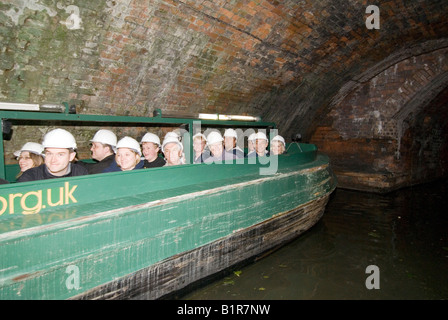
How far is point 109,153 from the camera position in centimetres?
414

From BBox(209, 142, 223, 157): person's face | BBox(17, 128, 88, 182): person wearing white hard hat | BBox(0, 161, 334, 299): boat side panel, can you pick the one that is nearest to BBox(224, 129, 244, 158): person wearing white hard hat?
BBox(209, 142, 223, 157): person's face

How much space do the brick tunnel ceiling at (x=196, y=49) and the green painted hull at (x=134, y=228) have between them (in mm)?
2247

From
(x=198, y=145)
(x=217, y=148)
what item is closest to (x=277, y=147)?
(x=217, y=148)

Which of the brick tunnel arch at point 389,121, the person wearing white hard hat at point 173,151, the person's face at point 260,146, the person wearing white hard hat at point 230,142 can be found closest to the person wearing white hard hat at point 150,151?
the person wearing white hard hat at point 173,151

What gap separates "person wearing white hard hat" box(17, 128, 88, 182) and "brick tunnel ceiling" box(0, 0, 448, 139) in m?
1.45

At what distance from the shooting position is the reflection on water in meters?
3.29

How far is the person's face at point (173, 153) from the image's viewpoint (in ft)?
12.9

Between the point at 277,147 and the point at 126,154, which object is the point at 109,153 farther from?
the point at 277,147

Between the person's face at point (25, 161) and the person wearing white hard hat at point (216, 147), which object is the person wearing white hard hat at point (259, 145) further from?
the person's face at point (25, 161)

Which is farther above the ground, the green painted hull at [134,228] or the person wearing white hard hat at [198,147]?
the person wearing white hard hat at [198,147]

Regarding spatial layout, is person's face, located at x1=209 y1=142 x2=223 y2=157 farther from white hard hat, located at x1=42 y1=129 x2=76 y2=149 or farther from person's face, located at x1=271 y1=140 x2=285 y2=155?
white hard hat, located at x1=42 y1=129 x2=76 y2=149

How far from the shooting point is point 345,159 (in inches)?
373

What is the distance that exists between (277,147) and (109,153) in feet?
9.67
